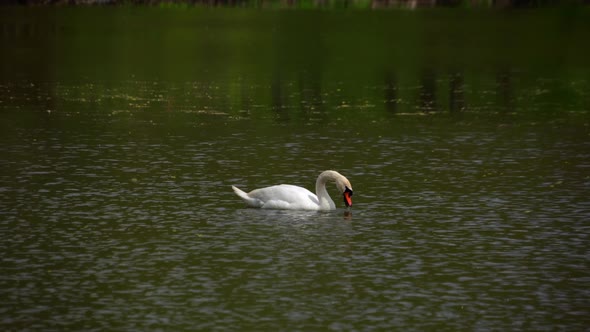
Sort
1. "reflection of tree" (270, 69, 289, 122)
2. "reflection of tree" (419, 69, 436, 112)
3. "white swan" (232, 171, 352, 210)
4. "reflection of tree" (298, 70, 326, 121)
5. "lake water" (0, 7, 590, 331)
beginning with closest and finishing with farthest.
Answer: "lake water" (0, 7, 590, 331), "white swan" (232, 171, 352, 210), "reflection of tree" (270, 69, 289, 122), "reflection of tree" (298, 70, 326, 121), "reflection of tree" (419, 69, 436, 112)

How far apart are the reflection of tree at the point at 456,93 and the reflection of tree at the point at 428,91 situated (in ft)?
1.59

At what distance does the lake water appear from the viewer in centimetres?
1531

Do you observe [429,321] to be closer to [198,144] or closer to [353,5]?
[198,144]

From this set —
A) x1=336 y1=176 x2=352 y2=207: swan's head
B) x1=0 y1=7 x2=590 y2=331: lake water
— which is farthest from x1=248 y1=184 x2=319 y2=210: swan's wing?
x1=336 y1=176 x2=352 y2=207: swan's head

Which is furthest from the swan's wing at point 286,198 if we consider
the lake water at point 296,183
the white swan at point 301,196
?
the lake water at point 296,183

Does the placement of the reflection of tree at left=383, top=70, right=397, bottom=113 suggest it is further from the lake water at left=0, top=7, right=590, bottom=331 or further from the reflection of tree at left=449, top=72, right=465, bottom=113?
the reflection of tree at left=449, top=72, right=465, bottom=113

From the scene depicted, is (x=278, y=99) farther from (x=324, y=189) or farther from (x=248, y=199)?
(x=324, y=189)

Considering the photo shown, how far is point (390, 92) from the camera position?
4062 cm

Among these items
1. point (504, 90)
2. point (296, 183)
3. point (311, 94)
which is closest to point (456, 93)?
point (504, 90)

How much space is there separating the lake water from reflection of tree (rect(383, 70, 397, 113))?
→ 11 centimetres

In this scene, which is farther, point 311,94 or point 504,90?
point 504,90

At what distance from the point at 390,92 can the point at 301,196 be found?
65.9ft

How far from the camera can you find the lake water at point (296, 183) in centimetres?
1531

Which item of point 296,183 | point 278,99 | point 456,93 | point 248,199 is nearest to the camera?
point 248,199
